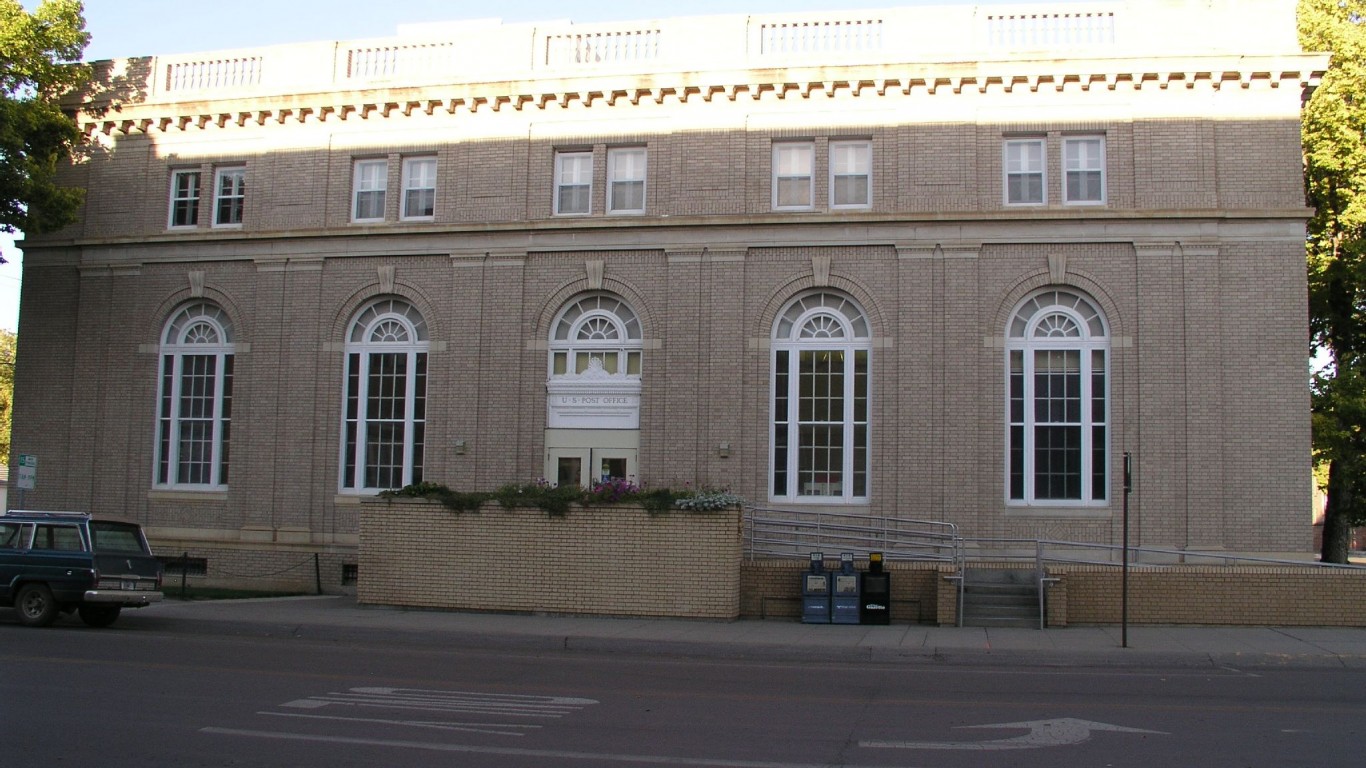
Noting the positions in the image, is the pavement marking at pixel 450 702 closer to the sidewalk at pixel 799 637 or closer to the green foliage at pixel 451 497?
the sidewalk at pixel 799 637

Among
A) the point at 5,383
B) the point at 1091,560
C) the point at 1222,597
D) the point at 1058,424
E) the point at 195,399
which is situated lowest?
the point at 1222,597

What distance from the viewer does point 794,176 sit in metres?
24.2

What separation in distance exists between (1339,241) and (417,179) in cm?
2219

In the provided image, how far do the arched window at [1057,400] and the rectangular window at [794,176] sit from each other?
194 inches

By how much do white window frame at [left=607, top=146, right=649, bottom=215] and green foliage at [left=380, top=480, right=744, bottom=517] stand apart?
6960 mm

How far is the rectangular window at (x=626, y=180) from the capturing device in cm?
2494

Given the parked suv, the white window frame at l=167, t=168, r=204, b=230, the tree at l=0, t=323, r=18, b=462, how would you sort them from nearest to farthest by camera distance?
the parked suv, the white window frame at l=167, t=168, r=204, b=230, the tree at l=0, t=323, r=18, b=462

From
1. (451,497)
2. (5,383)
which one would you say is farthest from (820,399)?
(5,383)

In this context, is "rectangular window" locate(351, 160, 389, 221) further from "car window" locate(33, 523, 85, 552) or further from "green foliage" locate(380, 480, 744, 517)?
"car window" locate(33, 523, 85, 552)

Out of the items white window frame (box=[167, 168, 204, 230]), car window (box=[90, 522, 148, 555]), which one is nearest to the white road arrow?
car window (box=[90, 522, 148, 555])

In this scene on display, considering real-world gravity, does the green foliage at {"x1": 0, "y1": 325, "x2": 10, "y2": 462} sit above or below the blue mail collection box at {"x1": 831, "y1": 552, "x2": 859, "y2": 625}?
above

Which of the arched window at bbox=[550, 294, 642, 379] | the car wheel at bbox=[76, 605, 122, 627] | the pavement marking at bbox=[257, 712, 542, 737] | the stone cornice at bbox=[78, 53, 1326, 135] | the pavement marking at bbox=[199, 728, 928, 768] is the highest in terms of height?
the stone cornice at bbox=[78, 53, 1326, 135]

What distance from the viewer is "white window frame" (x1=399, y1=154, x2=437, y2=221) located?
1017 inches

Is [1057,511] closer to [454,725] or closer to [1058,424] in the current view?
[1058,424]
